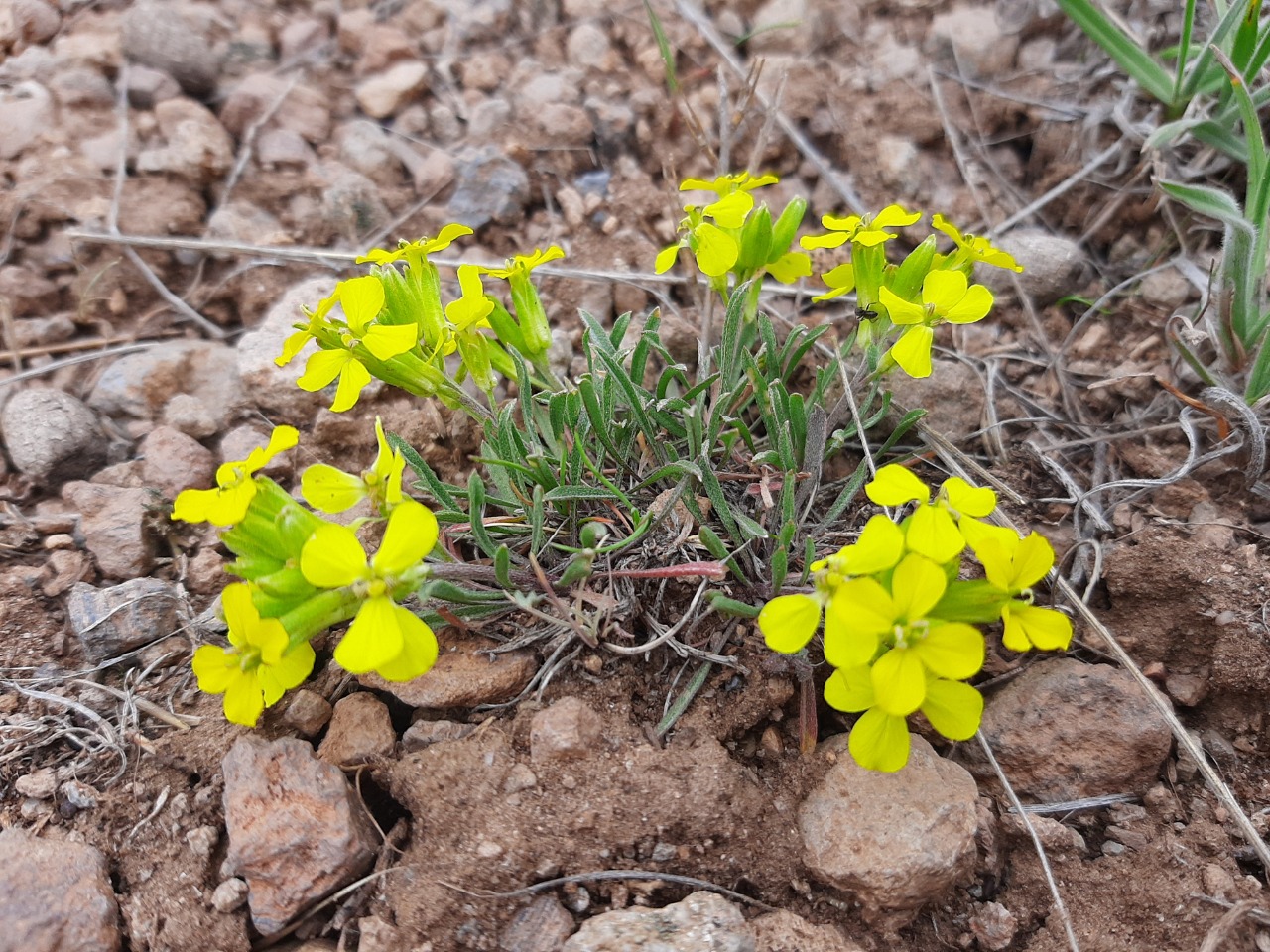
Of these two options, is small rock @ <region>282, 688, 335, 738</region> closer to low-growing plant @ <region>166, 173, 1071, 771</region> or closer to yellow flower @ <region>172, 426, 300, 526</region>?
low-growing plant @ <region>166, 173, 1071, 771</region>

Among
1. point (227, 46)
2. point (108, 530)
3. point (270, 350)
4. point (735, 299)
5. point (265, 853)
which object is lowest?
point (265, 853)

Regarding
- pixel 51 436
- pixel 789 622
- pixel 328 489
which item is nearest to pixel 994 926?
pixel 789 622

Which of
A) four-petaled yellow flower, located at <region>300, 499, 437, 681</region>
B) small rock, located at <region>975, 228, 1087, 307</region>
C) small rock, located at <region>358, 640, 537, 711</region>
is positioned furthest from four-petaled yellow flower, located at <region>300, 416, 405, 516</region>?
small rock, located at <region>975, 228, 1087, 307</region>

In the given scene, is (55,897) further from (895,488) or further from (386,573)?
(895,488)

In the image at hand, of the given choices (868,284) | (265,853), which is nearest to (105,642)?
(265,853)

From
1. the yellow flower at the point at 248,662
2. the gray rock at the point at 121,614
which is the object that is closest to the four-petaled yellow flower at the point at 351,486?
the yellow flower at the point at 248,662

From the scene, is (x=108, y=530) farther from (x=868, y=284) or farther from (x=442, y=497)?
(x=868, y=284)
